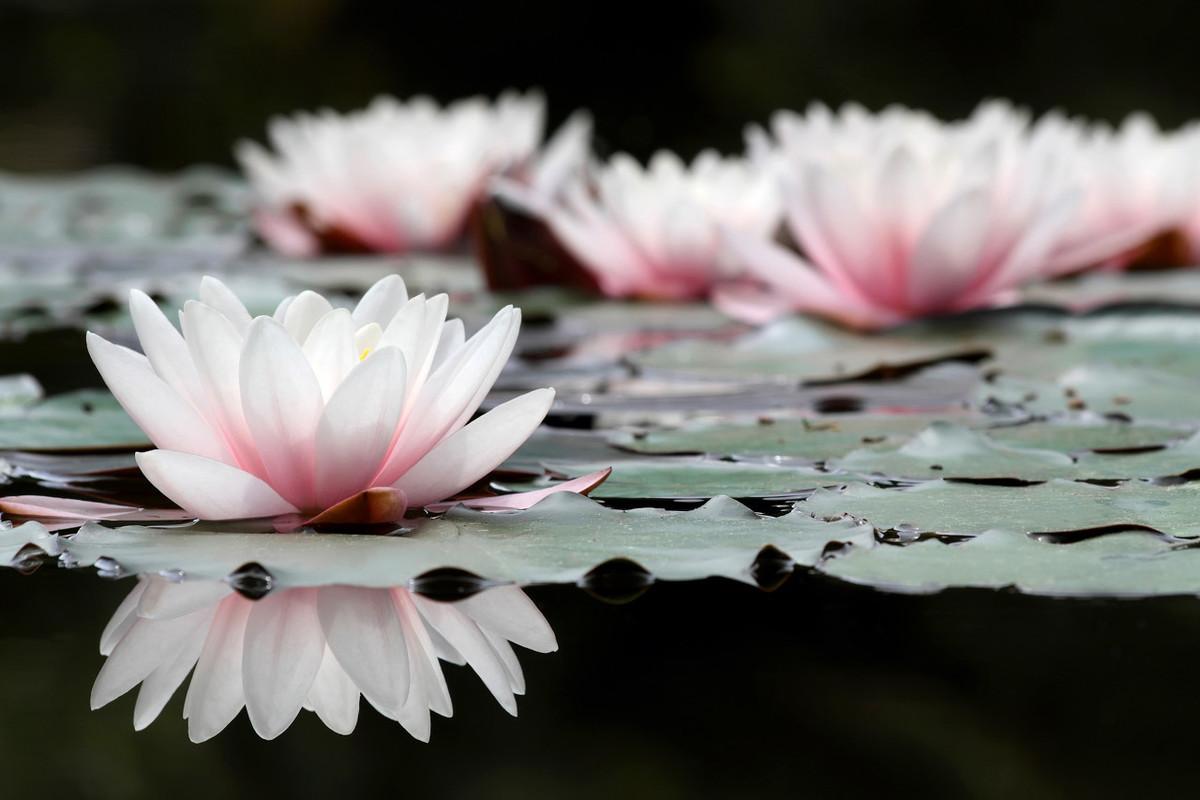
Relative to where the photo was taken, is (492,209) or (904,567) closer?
(904,567)

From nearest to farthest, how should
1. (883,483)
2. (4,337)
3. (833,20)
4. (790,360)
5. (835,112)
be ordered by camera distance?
1. (883,483)
2. (790,360)
3. (4,337)
4. (835,112)
5. (833,20)

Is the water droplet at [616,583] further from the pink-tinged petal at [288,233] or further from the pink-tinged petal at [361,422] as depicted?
the pink-tinged petal at [288,233]

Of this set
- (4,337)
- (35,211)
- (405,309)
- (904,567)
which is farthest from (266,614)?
(35,211)

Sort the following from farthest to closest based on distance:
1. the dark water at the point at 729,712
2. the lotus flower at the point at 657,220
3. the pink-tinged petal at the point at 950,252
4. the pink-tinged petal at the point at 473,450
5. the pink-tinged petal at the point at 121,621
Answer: the lotus flower at the point at 657,220, the pink-tinged petal at the point at 950,252, the pink-tinged petal at the point at 473,450, the pink-tinged petal at the point at 121,621, the dark water at the point at 729,712

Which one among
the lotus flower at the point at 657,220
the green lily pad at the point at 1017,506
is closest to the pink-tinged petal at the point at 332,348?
the green lily pad at the point at 1017,506

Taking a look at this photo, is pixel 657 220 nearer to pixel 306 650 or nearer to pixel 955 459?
pixel 955 459

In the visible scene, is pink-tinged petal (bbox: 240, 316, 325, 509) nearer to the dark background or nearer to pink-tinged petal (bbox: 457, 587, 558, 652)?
pink-tinged petal (bbox: 457, 587, 558, 652)

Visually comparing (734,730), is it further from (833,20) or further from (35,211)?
(833,20)
